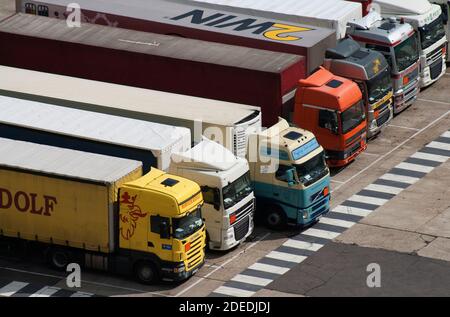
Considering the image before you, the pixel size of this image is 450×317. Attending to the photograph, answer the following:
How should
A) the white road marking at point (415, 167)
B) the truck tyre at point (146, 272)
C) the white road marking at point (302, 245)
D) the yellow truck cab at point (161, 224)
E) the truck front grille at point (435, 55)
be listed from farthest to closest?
1. the truck front grille at point (435, 55)
2. the white road marking at point (415, 167)
3. the white road marking at point (302, 245)
4. the truck tyre at point (146, 272)
5. the yellow truck cab at point (161, 224)

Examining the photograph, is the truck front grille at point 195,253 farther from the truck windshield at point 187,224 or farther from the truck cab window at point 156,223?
the truck cab window at point 156,223

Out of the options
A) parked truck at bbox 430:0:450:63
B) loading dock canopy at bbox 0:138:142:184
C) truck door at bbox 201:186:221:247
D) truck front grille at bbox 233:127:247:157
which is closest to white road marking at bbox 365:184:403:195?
truck front grille at bbox 233:127:247:157

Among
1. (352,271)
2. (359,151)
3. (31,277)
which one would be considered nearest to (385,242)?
(352,271)

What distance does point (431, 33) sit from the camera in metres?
60.9

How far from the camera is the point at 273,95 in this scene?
A: 50844mm

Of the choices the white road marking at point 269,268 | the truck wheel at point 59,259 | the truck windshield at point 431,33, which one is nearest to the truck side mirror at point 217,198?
the white road marking at point 269,268

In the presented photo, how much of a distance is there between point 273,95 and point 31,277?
40.0ft

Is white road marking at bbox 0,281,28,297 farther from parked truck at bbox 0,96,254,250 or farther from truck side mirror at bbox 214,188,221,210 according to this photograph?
truck side mirror at bbox 214,188,221,210

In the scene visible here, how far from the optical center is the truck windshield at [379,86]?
2135 inches

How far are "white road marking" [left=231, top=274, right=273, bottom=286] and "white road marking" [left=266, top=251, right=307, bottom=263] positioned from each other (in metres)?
1.81

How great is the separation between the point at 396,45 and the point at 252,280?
A: 17102mm

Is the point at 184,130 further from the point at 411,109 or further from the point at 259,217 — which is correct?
the point at 411,109

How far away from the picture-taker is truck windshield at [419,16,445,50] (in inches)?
2371

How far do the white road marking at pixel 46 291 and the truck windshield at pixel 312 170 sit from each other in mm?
9390
